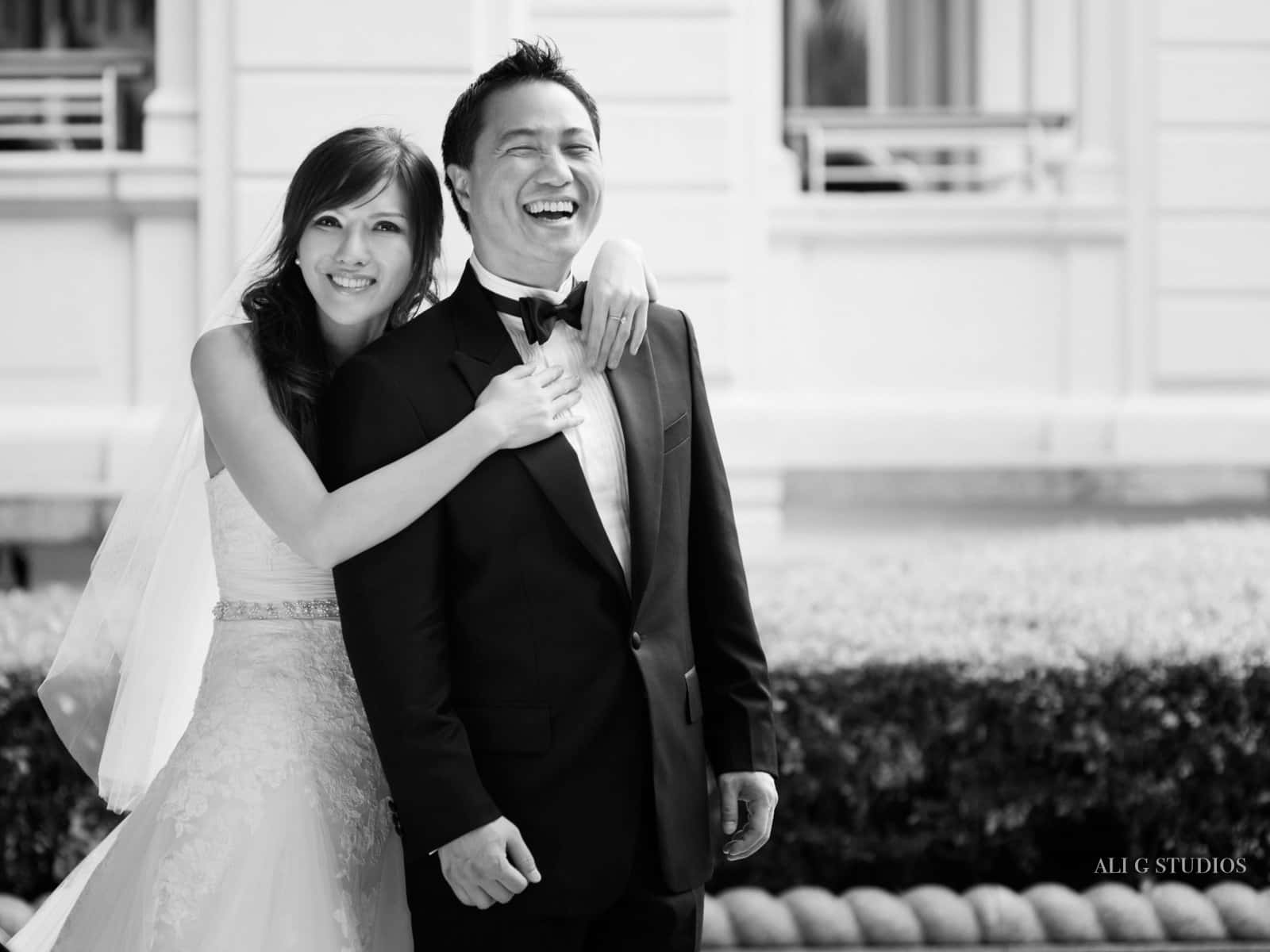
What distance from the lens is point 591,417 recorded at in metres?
2.68

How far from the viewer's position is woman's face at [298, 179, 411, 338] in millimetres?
2857

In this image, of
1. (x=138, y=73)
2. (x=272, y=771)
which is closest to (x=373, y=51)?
(x=138, y=73)

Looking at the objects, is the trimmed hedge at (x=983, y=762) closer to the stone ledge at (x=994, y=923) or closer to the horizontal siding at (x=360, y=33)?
the stone ledge at (x=994, y=923)

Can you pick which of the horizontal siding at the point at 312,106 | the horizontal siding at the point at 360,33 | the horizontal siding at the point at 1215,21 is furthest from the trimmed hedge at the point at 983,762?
the horizontal siding at the point at 1215,21

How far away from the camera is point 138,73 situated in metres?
8.04

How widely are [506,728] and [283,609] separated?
2.11 ft

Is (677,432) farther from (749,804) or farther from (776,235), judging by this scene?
(776,235)

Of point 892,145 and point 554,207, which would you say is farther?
point 892,145

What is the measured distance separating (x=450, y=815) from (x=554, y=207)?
1.10 meters

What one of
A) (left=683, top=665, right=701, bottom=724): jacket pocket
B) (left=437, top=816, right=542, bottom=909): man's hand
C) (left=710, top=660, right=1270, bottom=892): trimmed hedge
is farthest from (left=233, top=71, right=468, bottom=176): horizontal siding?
(left=437, top=816, right=542, bottom=909): man's hand

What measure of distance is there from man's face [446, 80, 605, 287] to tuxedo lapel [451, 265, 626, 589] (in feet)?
0.40

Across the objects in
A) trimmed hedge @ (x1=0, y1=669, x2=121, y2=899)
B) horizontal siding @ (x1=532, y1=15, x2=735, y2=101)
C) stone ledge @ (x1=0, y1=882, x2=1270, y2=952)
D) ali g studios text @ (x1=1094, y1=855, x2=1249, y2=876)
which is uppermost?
horizontal siding @ (x1=532, y1=15, x2=735, y2=101)

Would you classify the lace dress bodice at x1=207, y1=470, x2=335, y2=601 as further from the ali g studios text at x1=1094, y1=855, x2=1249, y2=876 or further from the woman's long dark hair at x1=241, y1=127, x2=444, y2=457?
the ali g studios text at x1=1094, y1=855, x2=1249, y2=876

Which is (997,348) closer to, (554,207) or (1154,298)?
(1154,298)
